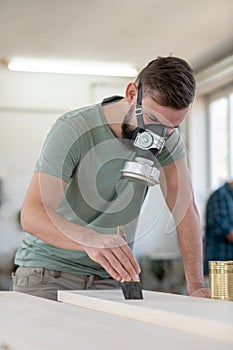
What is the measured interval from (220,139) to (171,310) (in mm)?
6281

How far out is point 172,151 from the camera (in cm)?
242

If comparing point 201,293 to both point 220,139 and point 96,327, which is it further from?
point 220,139

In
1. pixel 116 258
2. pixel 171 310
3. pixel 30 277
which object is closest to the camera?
pixel 171 310

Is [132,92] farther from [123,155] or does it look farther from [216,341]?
[216,341]

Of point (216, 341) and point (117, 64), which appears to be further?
point (117, 64)

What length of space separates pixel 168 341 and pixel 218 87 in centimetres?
658
